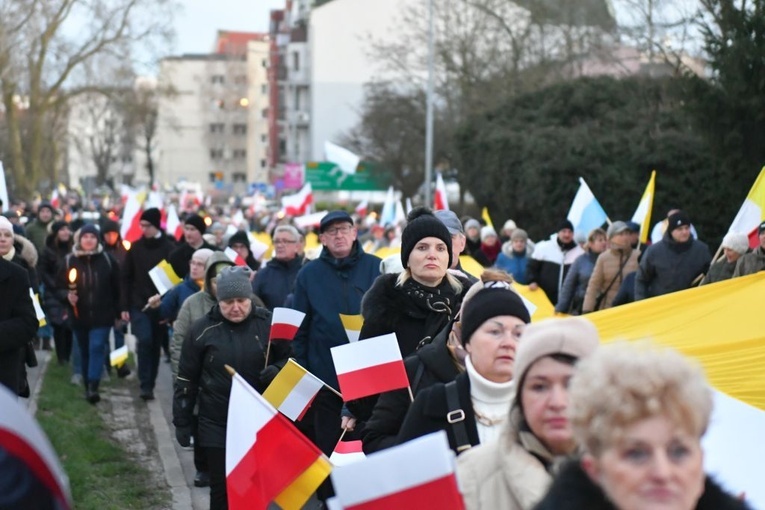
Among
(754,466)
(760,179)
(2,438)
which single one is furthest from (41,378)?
(2,438)

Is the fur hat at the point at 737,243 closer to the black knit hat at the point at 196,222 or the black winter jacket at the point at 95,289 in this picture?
the black knit hat at the point at 196,222

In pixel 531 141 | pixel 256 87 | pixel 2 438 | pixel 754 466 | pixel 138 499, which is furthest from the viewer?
pixel 256 87

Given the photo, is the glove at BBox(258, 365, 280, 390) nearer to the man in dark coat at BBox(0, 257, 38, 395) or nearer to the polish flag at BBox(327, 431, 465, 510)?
the man in dark coat at BBox(0, 257, 38, 395)

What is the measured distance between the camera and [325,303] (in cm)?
852

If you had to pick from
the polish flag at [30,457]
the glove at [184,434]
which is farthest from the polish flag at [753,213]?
the polish flag at [30,457]

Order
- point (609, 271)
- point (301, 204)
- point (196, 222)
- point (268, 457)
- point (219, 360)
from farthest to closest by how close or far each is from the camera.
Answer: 1. point (301, 204)
2. point (196, 222)
3. point (609, 271)
4. point (219, 360)
5. point (268, 457)

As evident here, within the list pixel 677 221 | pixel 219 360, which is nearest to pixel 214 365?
pixel 219 360

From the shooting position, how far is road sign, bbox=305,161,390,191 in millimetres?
52406

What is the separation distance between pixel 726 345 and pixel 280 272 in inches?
207

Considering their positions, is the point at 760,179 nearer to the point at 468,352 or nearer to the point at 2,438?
the point at 468,352

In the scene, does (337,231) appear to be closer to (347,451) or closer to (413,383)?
(347,451)

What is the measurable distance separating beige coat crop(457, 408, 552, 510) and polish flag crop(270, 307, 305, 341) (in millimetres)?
4727

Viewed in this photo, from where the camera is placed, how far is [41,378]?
16.4 meters

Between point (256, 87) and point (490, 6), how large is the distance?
3254 inches
